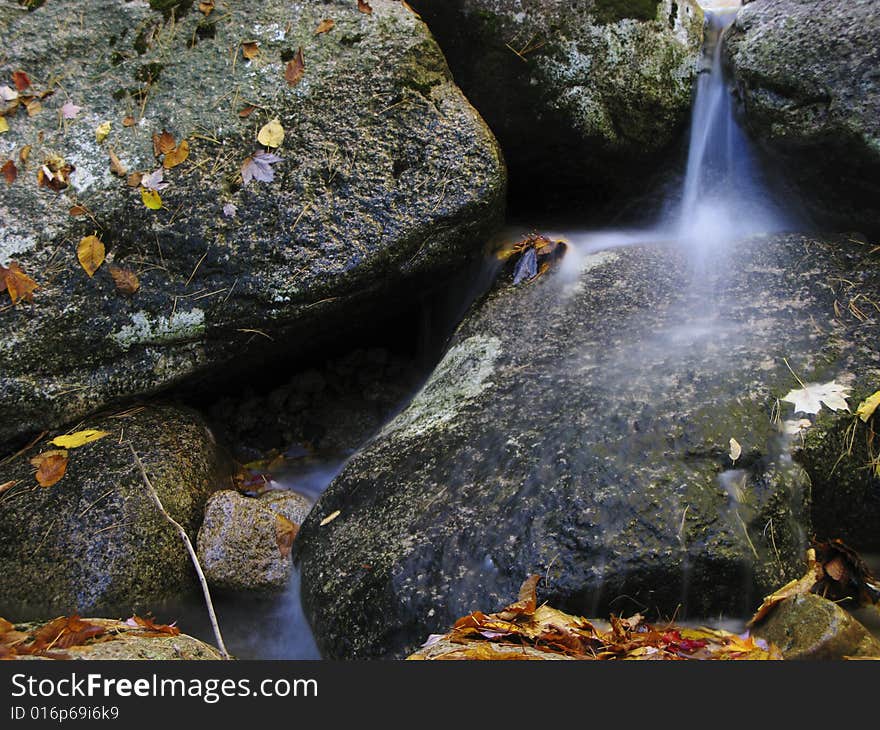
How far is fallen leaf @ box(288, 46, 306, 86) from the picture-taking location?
12.2 feet

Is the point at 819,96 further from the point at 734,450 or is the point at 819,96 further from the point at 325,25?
the point at 325,25

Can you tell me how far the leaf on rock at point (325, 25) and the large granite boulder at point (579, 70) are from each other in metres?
0.77

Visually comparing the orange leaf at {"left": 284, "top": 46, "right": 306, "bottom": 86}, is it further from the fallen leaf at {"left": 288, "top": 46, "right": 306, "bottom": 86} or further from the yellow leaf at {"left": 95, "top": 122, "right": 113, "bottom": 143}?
the yellow leaf at {"left": 95, "top": 122, "right": 113, "bottom": 143}

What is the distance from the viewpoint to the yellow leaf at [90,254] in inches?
138

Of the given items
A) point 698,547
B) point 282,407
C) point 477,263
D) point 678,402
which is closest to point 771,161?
point 477,263

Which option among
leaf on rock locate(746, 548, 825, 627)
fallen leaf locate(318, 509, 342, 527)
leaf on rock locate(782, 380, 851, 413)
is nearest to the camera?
leaf on rock locate(746, 548, 825, 627)

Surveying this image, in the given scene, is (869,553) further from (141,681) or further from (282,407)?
(282,407)

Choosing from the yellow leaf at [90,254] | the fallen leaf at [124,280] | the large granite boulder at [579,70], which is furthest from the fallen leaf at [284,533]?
the large granite boulder at [579,70]

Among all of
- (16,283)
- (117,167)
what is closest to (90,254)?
(16,283)

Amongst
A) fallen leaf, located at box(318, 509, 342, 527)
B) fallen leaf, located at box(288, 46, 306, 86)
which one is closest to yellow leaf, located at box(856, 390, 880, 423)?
fallen leaf, located at box(318, 509, 342, 527)

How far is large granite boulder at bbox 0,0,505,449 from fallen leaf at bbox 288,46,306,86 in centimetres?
1

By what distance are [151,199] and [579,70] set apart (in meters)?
2.53

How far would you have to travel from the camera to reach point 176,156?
3.60 metres

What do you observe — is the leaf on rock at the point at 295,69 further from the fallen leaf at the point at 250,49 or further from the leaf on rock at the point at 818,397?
the leaf on rock at the point at 818,397
